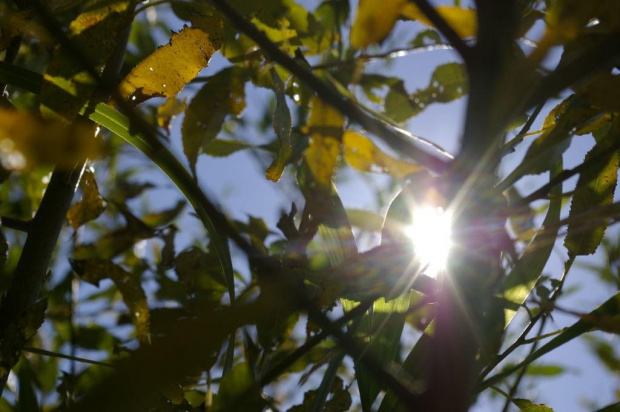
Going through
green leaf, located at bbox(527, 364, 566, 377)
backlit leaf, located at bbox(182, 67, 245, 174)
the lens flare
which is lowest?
the lens flare

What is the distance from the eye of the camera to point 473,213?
373 mm

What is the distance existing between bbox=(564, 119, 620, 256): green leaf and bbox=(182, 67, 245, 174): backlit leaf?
1.10ft

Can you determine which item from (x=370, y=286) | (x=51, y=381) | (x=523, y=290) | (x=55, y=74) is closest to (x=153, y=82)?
(x=55, y=74)

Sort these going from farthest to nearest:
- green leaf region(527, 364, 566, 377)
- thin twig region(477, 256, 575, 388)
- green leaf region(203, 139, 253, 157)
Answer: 1. green leaf region(527, 364, 566, 377)
2. green leaf region(203, 139, 253, 157)
3. thin twig region(477, 256, 575, 388)

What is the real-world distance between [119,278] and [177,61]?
0.27 m

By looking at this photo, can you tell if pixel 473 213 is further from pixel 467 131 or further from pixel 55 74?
pixel 55 74

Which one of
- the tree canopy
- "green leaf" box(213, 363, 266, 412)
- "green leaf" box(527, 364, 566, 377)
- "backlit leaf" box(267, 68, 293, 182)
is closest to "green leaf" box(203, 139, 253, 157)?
the tree canopy

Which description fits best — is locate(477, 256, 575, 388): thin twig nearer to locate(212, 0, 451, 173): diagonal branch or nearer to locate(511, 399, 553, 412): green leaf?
locate(511, 399, 553, 412): green leaf

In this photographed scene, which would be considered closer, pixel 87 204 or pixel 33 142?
pixel 33 142

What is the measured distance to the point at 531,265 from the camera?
20.1 inches

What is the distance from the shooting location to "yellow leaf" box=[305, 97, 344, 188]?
0.35 m

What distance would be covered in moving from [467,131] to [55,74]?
236 millimetres

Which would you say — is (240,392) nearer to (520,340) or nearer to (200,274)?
(520,340)

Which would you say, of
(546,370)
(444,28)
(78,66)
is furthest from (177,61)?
(546,370)
